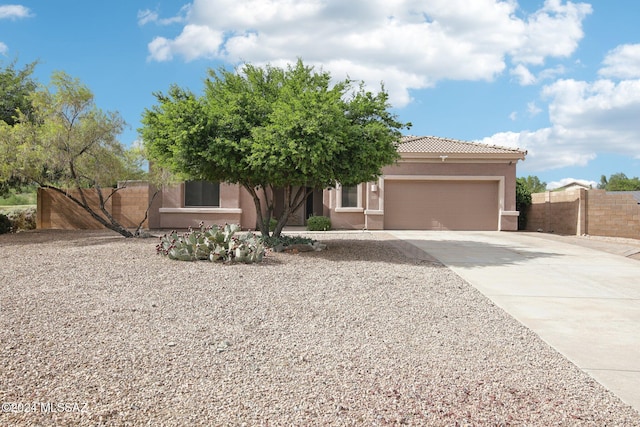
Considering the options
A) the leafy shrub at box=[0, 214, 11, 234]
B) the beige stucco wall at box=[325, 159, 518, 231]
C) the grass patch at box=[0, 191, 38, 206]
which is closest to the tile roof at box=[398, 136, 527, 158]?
the beige stucco wall at box=[325, 159, 518, 231]

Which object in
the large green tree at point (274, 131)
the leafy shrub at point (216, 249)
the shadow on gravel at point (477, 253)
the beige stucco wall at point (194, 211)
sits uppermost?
the large green tree at point (274, 131)

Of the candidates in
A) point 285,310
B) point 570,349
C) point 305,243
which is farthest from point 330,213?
point 570,349

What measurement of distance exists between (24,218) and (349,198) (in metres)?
14.5

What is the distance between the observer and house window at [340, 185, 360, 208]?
22406 millimetres

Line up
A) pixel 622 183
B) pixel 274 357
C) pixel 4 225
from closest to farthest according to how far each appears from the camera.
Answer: pixel 274 357, pixel 4 225, pixel 622 183

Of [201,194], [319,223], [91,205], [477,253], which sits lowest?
[477,253]

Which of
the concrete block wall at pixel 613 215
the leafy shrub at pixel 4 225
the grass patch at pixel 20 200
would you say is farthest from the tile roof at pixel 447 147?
the grass patch at pixel 20 200

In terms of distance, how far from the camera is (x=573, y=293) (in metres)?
8.82

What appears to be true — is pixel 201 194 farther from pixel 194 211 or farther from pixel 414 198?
pixel 414 198

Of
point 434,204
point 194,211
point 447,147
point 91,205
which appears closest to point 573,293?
point 434,204

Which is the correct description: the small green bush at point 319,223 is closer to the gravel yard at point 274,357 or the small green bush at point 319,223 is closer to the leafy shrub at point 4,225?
the gravel yard at point 274,357

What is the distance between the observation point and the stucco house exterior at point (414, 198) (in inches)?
861

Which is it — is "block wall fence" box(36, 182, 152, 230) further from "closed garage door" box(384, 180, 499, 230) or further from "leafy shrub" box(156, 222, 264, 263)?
"leafy shrub" box(156, 222, 264, 263)

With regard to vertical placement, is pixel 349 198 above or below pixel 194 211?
above
